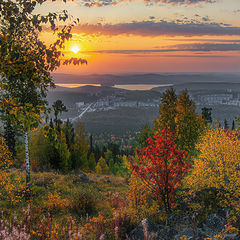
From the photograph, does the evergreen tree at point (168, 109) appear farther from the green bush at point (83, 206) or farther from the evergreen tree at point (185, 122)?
the green bush at point (83, 206)

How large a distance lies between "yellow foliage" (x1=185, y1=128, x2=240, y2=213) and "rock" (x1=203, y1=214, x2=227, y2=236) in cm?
290

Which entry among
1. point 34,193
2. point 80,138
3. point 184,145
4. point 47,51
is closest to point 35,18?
point 47,51

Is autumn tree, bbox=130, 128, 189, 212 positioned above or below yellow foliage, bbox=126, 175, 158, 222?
above

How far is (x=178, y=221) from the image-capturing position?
1009cm

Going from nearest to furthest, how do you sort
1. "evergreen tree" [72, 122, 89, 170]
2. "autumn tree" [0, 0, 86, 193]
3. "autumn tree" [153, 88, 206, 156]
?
"autumn tree" [0, 0, 86, 193] < "autumn tree" [153, 88, 206, 156] < "evergreen tree" [72, 122, 89, 170]

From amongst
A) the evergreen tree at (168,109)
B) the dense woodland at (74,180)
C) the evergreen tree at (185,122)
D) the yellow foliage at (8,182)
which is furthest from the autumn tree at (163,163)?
the evergreen tree at (168,109)

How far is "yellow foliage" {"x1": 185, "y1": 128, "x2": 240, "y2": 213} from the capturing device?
12797mm

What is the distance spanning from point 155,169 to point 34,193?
8034 mm

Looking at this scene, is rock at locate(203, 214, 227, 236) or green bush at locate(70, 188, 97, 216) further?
green bush at locate(70, 188, 97, 216)

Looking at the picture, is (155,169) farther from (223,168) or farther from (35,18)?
(35,18)

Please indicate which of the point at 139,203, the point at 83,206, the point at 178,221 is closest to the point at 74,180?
the point at 83,206

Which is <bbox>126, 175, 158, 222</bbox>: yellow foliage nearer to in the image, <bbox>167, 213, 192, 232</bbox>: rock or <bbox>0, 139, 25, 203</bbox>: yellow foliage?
<bbox>167, 213, 192, 232</bbox>: rock

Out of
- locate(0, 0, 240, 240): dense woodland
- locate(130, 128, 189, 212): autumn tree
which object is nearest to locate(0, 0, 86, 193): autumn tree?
locate(0, 0, 240, 240): dense woodland

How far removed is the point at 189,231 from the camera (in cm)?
838
